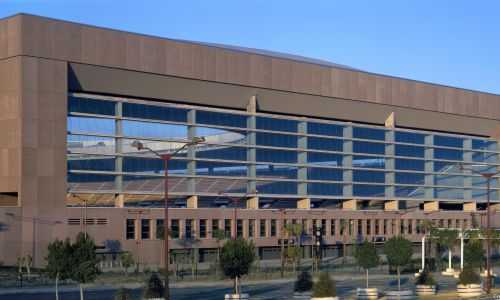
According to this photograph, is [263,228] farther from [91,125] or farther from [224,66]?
[91,125]

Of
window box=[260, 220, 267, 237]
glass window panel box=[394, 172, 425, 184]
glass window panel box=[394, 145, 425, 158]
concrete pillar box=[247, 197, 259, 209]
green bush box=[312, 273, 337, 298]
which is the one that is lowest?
green bush box=[312, 273, 337, 298]

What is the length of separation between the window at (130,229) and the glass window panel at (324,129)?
35700 mm

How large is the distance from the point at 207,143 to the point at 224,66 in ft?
36.7

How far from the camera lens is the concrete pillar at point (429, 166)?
6127 inches

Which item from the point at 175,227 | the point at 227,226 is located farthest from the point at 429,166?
the point at 175,227

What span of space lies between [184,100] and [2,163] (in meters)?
28.1

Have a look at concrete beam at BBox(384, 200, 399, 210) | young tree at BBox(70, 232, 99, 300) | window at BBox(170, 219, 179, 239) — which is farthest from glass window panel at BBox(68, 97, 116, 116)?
young tree at BBox(70, 232, 99, 300)

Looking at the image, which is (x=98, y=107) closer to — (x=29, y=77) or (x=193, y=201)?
(x=29, y=77)

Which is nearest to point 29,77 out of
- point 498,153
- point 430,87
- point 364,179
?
point 364,179

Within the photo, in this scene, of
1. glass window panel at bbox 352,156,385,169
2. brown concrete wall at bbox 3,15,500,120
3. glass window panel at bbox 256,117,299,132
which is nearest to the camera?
brown concrete wall at bbox 3,15,500,120

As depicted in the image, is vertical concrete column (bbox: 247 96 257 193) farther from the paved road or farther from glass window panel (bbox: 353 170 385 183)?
the paved road

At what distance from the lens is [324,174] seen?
5477 inches

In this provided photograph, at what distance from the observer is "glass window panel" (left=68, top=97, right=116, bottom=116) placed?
11125 cm

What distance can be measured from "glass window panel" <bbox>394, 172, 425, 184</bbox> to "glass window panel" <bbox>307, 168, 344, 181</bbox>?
13.3 meters
